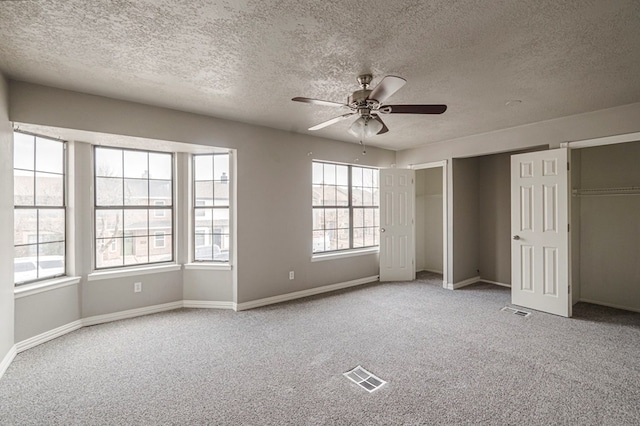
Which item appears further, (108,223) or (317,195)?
(317,195)

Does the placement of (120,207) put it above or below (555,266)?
above

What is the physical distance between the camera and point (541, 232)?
3.95 m

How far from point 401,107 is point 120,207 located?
Answer: 3.62 meters

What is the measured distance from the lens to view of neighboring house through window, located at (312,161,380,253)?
5.07 meters

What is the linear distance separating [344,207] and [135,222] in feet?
10.7

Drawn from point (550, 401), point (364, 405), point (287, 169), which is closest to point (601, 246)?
point (550, 401)

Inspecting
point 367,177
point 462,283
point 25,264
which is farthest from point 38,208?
point 462,283

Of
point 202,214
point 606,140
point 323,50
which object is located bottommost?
point 202,214

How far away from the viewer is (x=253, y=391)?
2.24 meters

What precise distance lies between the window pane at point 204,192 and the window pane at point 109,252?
111cm

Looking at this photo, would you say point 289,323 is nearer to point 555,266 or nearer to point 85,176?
point 85,176

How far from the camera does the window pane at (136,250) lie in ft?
12.7

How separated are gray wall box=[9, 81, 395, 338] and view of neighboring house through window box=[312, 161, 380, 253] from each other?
28 centimetres

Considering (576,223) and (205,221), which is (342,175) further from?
(576,223)
